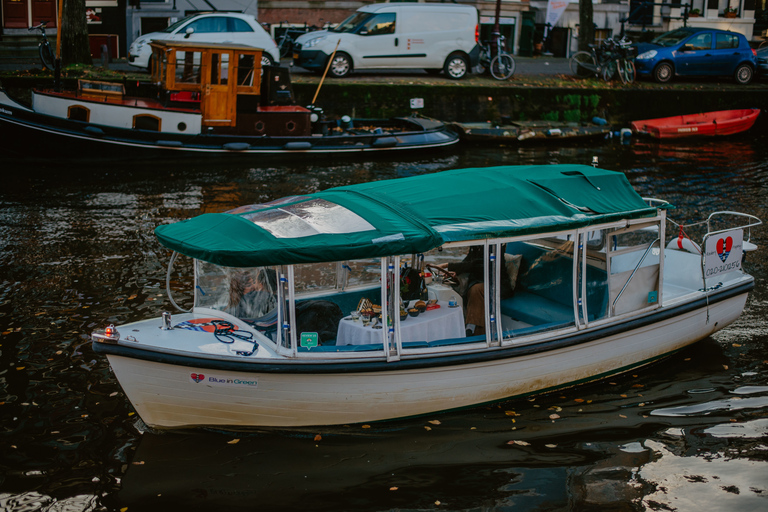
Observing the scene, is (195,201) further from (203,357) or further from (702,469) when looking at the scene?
(702,469)

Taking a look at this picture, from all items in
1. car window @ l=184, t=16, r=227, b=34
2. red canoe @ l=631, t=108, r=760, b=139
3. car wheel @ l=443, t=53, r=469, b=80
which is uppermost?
car window @ l=184, t=16, r=227, b=34

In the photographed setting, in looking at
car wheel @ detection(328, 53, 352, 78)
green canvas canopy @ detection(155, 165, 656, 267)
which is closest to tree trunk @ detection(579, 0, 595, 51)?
car wheel @ detection(328, 53, 352, 78)

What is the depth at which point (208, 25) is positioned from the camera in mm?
22734

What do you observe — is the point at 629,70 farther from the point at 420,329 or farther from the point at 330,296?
the point at 420,329

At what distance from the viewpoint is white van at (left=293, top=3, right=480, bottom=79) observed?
23.7 metres

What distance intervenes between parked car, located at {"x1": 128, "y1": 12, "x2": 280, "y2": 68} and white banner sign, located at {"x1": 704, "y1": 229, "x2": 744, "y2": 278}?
15.9 meters

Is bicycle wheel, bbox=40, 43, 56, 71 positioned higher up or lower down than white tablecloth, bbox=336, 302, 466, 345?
higher up

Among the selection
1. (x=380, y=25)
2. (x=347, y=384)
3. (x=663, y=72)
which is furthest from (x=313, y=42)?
(x=347, y=384)

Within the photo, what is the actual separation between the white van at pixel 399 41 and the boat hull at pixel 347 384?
17367 mm

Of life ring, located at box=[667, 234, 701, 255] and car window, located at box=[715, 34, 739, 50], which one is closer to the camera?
life ring, located at box=[667, 234, 701, 255]

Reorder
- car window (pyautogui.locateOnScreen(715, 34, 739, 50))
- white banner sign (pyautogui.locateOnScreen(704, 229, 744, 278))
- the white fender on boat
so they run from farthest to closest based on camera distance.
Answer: car window (pyautogui.locateOnScreen(715, 34, 739, 50)) → the white fender on boat → white banner sign (pyautogui.locateOnScreen(704, 229, 744, 278))

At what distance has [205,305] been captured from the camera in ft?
25.3

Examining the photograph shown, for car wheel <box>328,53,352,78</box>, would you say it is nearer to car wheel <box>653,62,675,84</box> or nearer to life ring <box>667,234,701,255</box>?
car wheel <box>653,62,675,84</box>

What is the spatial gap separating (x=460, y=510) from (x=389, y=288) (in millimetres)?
2082
